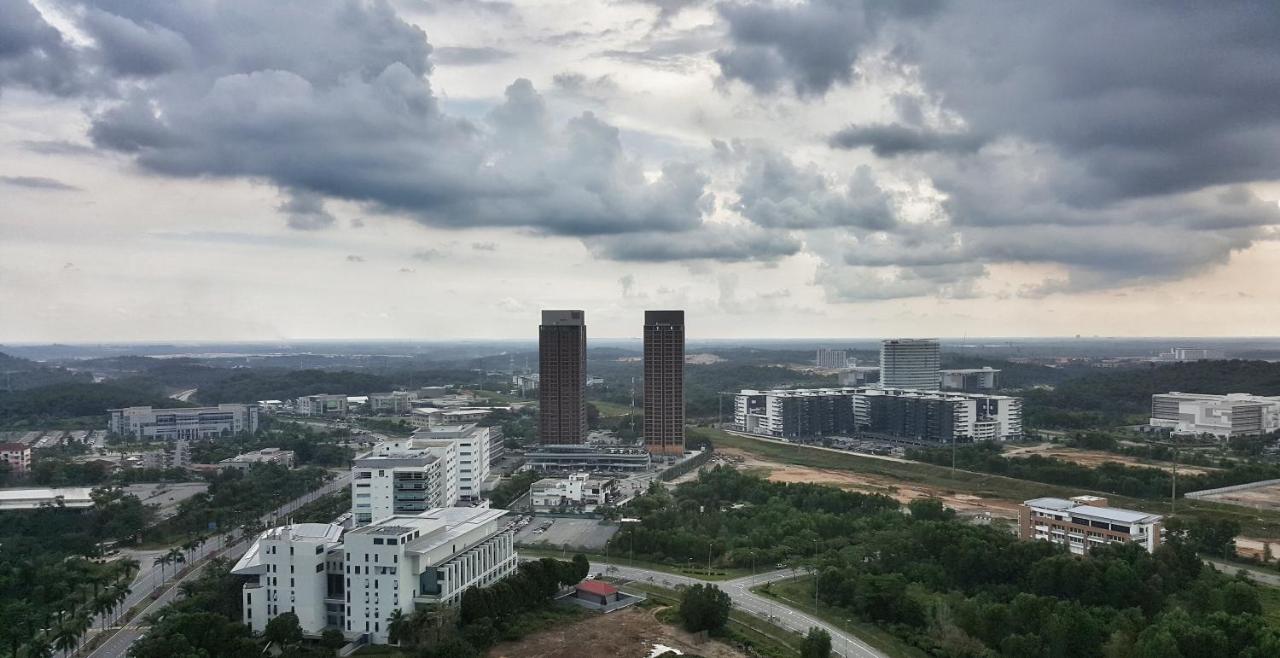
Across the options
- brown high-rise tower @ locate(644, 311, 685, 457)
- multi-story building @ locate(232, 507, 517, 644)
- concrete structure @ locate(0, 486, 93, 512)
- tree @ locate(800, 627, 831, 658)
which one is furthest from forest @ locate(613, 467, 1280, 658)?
concrete structure @ locate(0, 486, 93, 512)

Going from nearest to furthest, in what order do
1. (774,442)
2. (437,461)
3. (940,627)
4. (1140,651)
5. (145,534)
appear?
(1140,651), (940,627), (145,534), (437,461), (774,442)

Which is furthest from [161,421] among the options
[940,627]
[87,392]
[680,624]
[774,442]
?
[940,627]

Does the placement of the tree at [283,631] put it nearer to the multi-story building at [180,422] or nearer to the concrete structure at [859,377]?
the multi-story building at [180,422]

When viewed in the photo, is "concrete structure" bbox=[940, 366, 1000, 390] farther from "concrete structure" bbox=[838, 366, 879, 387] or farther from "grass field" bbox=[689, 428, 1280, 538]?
"grass field" bbox=[689, 428, 1280, 538]

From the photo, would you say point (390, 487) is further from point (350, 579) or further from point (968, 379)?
point (968, 379)

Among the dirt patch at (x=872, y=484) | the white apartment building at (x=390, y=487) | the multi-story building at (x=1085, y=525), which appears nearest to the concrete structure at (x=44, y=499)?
the white apartment building at (x=390, y=487)

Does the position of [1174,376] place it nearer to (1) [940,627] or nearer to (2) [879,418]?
(2) [879,418]

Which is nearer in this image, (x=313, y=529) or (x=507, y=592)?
(x=507, y=592)

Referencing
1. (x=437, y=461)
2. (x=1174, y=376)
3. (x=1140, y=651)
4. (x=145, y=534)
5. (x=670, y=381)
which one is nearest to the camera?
(x=1140, y=651)

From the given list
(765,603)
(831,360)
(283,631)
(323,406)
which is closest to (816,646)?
(765,603)
